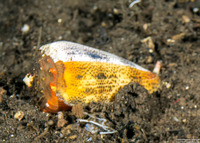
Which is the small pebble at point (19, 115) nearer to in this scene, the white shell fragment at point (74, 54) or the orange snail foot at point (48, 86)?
the orange snail foot at point (48, 86)

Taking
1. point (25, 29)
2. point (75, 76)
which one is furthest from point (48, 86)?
point (25, 29)

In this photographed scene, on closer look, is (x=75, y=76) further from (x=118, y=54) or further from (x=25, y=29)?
(x=25, y=29)

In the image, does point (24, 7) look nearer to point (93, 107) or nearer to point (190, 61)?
point (93, 107)

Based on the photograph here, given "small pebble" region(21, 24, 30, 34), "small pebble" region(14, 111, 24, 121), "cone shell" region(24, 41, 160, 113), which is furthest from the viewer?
"small pebble" region(21, 24, 30, 34)

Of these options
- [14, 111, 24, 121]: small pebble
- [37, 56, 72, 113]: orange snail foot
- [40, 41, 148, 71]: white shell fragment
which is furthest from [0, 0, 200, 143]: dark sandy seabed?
[40, 41, 148, 71]: white shell fragment

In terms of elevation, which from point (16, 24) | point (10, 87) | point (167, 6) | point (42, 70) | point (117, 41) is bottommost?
point (10, 87)

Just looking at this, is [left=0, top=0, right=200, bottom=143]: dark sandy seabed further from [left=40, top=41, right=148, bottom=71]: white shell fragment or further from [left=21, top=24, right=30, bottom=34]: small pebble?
[left=40, top=41, right=148, bottom=71]: white shell fragment

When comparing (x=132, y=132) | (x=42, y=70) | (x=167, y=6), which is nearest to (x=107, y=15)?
(x=167, y=6)

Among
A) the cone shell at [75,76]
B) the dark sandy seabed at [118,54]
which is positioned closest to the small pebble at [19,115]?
the dark sandy seabed at [118,54]
